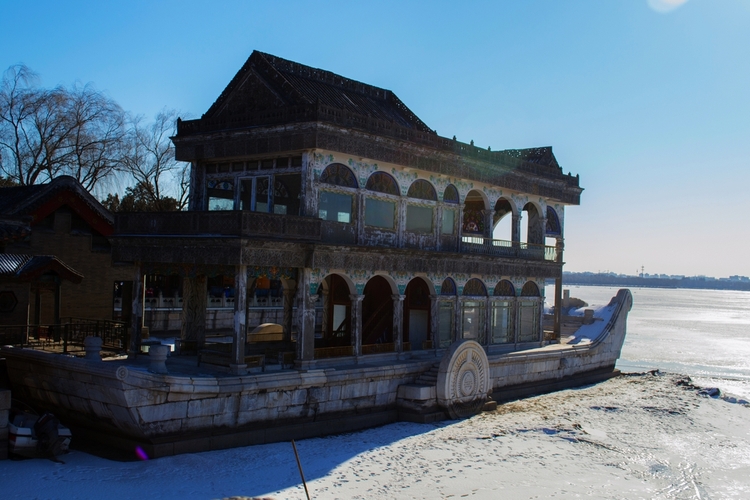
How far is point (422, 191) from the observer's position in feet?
75.0

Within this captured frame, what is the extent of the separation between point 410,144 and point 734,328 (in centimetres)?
6969

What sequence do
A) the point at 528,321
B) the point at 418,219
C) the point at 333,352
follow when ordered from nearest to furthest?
1. the point at 333,352
2. the point at 418,219
3. the point at 528,321

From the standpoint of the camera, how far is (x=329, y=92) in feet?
75.3

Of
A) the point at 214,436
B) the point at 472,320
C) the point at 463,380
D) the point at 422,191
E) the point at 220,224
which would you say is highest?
the point at 422,191

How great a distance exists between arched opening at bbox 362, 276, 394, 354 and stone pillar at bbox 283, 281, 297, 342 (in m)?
2.47

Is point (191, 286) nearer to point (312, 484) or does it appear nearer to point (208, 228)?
point (208, 228)

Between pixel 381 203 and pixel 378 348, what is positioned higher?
pixel 381 203

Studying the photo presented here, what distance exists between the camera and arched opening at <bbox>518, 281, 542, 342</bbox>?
27359 mm

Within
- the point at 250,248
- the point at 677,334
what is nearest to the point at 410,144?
the point at 250,248

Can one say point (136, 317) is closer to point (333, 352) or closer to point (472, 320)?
point (333, 352)

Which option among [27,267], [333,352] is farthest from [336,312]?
[27,267]

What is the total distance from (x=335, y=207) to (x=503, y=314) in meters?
9.18

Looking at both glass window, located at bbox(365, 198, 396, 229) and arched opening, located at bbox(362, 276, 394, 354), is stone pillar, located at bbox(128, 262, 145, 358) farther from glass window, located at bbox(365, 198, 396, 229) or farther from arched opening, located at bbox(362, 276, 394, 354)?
arched opening, located at bbox(362, 276, 394, 354)

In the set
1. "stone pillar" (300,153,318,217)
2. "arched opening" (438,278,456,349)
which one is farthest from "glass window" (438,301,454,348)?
"stone pillar" (300,153,318,217)
